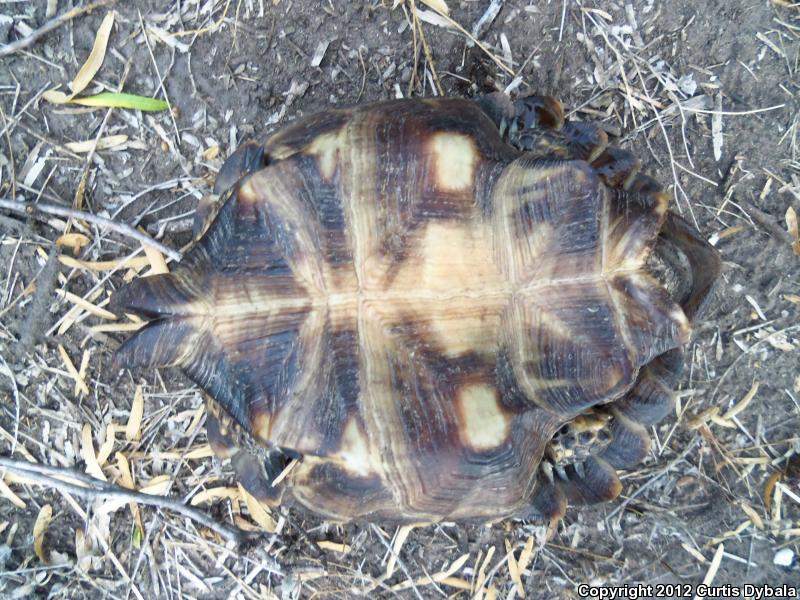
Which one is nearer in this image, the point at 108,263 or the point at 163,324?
the point at 163,324

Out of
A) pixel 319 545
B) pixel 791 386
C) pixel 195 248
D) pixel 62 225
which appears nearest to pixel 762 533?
pixel 791 386

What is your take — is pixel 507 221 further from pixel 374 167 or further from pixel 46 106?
pixel 46 106

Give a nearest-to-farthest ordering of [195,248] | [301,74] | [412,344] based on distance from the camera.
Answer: [412,344], [195,248], [301,74]

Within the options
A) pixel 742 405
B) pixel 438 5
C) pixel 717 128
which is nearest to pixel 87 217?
pixel 438 5

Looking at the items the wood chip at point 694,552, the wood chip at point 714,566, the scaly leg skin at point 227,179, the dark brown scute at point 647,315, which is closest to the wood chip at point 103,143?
the scaly leg skin at point 227,179

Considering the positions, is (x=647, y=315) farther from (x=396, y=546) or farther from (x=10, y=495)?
(x=10, y=495)

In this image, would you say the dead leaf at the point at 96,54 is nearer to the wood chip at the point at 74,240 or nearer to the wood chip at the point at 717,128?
the wood chip at the point at 74,240
